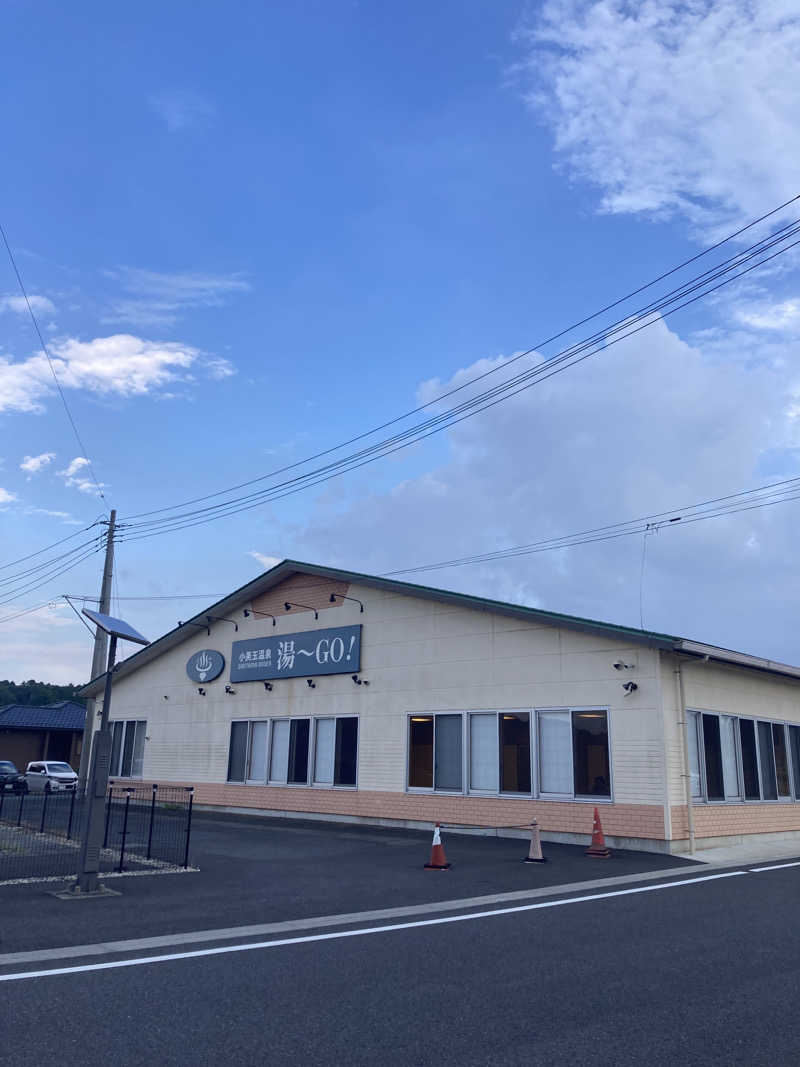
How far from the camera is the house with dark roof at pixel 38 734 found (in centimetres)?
4675

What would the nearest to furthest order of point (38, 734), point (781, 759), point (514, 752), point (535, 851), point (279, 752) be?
point (535, 851) → point (514, 752) → point (781, 759) → point (279, 752) → point (38, 734)

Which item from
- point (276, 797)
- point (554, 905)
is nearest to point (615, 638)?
point (554, 905)

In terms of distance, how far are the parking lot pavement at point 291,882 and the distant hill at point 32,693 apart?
66.5m

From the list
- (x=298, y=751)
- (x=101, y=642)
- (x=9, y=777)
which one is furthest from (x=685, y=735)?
(x=9, y=777)

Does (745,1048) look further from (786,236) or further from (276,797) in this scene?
(276,797)

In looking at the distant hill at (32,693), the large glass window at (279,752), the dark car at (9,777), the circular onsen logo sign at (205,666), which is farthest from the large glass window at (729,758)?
the distant hill at (32,693)

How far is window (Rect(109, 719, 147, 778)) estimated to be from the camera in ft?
96.2

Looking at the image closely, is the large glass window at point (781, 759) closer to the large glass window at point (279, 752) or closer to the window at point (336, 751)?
the window at point (336, 751)

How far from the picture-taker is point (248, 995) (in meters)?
6.11

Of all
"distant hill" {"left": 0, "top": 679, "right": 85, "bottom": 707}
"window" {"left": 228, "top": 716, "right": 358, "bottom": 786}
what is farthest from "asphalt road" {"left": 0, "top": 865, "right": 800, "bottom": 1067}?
"distant hill" {"left": 0, "top": 679, "right": 85, "bottom": 707}

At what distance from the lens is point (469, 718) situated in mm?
19422

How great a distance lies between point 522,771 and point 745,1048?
1326 cm

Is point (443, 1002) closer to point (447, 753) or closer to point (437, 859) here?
point (437, 859)

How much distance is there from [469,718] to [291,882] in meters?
8.15
